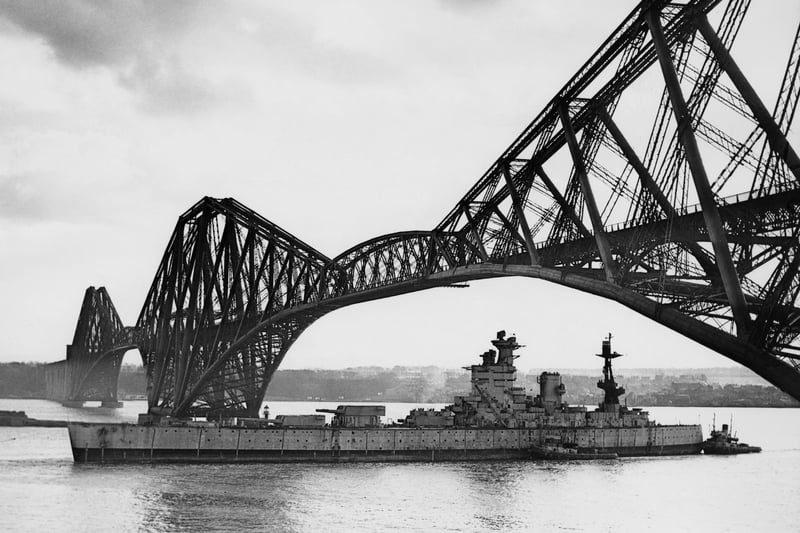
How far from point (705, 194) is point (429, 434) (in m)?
42.3

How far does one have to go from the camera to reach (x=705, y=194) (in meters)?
28.5

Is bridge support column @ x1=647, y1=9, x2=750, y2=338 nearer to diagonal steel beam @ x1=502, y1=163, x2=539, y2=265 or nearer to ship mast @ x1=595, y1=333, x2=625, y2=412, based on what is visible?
diagonal steel beam @ x1=502, y1=163, x2=539, y2=265

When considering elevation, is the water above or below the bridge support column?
below

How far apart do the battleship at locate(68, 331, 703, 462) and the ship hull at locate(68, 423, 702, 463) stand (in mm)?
76

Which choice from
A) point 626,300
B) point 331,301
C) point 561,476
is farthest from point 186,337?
point 626,300

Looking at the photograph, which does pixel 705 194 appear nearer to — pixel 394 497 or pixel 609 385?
pixel 394 497

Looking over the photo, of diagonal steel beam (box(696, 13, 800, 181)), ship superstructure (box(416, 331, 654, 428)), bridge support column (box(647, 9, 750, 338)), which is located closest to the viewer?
diagonal steel beam (box(696, 13, 800, 181))

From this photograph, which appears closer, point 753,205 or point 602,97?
point 753,205

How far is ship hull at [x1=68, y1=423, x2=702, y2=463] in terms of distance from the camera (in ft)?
199

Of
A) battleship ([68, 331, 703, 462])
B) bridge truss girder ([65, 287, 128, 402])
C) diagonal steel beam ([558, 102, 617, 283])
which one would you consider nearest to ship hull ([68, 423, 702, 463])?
battleship ([68, 331, 703, 462])

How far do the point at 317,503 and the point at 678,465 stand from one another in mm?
38024

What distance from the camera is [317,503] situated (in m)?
43.0

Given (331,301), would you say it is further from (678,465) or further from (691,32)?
(691,32)

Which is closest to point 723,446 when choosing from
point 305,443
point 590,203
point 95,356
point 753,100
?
point 305,443
